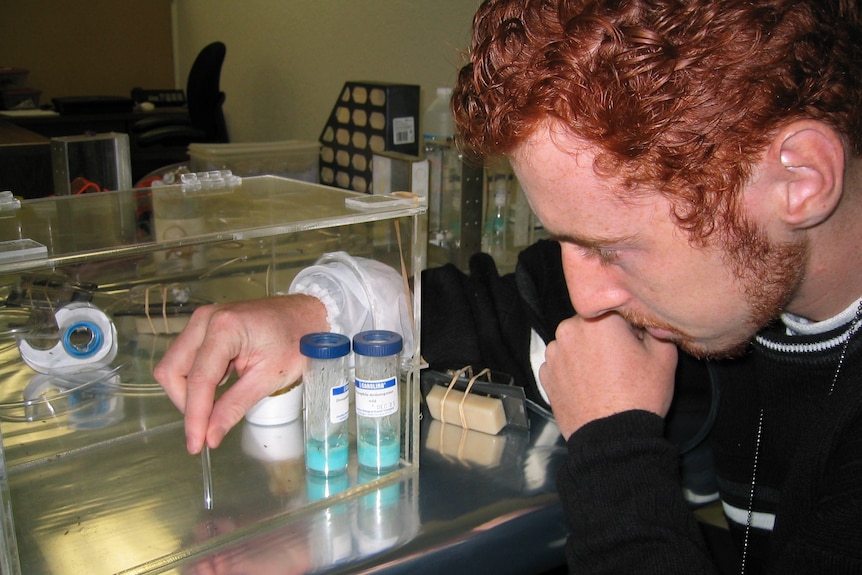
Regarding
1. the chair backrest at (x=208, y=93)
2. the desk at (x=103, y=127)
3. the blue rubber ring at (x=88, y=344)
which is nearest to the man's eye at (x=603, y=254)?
the blue rubber ring at (x=88, y=344)

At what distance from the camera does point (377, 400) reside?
0.83m

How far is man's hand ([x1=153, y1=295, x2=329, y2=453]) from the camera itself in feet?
2.62

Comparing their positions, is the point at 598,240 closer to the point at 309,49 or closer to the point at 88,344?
the point at 88,344

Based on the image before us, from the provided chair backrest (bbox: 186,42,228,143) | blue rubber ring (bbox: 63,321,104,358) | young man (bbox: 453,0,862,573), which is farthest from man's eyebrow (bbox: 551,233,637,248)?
chair backrest (bbox: 186,42,228,143)

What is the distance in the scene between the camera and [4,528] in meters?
0.63

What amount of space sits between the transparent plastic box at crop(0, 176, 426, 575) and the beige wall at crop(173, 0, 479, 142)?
1146 millimetres

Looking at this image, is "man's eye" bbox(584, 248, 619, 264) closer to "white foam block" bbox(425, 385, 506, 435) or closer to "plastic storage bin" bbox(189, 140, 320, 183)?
"white foam block" bbox(425, 385, 506, 435)

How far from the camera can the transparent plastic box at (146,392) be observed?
717mm

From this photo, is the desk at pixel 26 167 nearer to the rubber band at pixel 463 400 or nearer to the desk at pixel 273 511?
the desk at pixel 273 511

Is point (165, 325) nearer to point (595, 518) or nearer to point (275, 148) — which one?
point (595, 518)

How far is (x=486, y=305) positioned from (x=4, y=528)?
698 mm

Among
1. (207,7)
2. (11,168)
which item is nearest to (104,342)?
(11,168)

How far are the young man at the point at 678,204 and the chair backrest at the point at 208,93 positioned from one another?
353cm

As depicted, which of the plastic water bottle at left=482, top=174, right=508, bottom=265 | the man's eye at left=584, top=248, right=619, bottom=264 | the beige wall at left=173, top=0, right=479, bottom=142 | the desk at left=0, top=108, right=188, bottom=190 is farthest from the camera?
the desk at left=0, top=108, right=188, bottom=190
